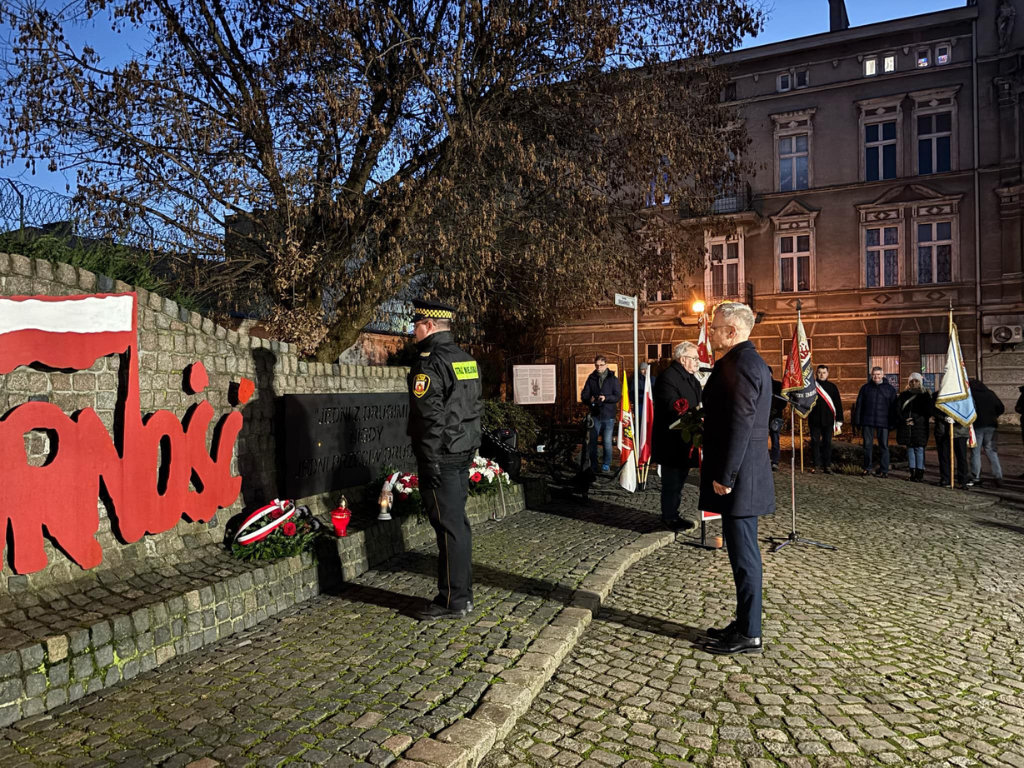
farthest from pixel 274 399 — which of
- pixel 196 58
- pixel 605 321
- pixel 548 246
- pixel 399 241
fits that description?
pixel 605 321

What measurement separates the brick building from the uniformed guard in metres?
19.7

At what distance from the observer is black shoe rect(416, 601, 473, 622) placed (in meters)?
5.12

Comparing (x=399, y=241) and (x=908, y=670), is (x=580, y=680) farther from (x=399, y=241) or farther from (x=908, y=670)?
(x=399, y=241)

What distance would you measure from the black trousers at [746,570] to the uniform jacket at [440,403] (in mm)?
1852

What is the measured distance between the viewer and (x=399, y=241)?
408 inches

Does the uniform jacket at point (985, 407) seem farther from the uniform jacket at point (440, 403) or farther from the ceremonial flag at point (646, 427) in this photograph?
the uniform jacket at point (440, 403)

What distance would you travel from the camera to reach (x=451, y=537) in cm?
517

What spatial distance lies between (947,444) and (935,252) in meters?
15.9

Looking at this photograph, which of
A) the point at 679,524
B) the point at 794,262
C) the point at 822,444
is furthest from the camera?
the point at 794,262

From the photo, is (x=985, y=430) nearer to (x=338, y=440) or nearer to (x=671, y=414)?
(x=671, y=414)

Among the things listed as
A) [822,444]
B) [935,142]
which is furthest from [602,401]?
[935,142]

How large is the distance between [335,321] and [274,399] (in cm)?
440

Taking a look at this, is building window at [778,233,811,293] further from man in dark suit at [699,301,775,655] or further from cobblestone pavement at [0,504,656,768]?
man in dark suit at [699,301,775,655]

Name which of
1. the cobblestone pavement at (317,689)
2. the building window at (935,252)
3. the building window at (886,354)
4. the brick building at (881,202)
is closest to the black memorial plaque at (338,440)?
the cobblestone pavement at (317,689)
